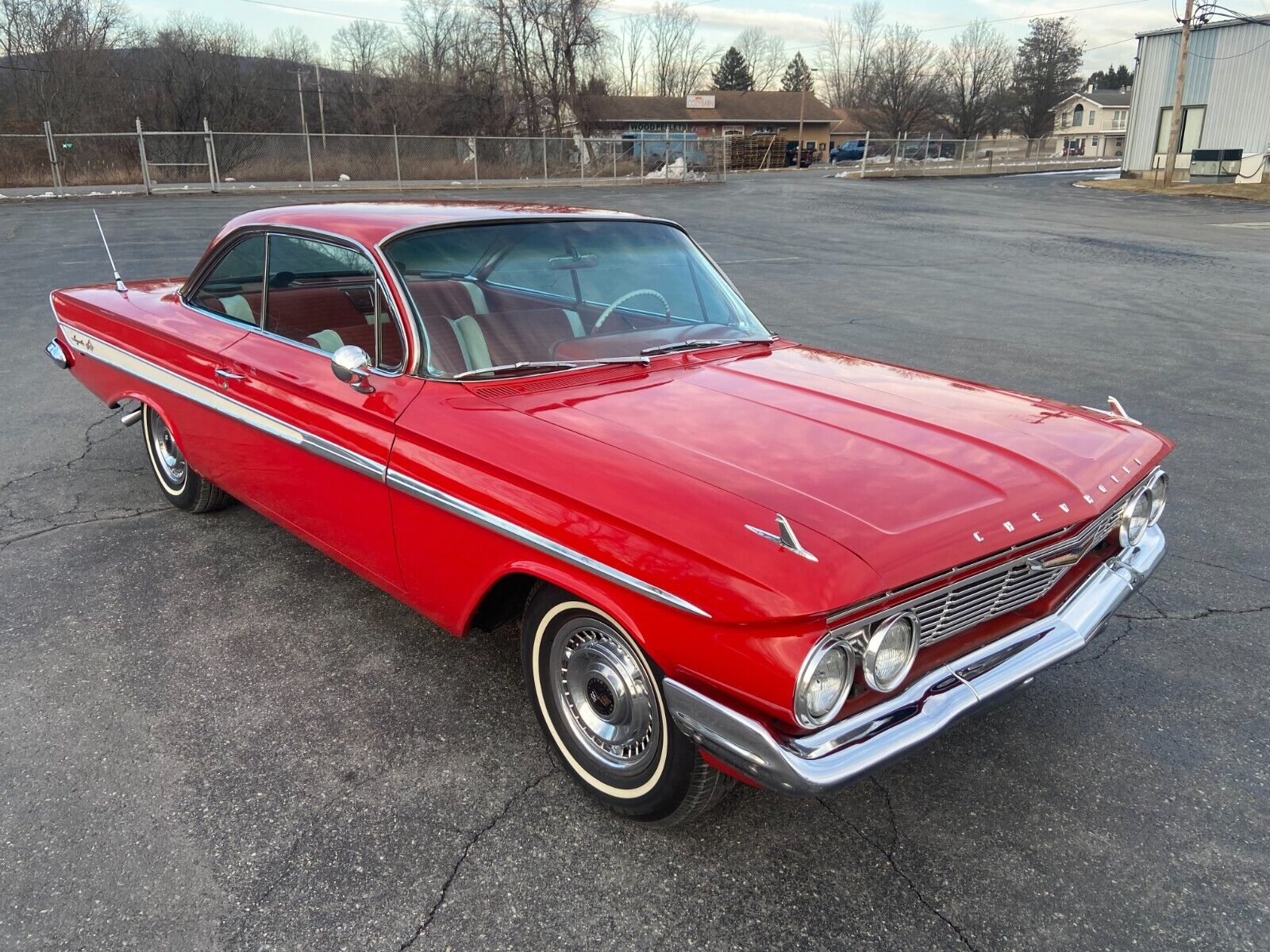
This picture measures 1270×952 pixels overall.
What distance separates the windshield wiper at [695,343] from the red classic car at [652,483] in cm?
2

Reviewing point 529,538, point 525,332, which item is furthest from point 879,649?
point 525,332

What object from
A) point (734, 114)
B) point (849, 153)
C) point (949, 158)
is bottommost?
point (949, 158)

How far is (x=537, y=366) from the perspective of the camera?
3.04m

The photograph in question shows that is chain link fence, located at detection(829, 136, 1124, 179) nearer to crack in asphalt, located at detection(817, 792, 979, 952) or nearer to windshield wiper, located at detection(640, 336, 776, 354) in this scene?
windshield wiper, located at detection(640, 336, 776, 354)

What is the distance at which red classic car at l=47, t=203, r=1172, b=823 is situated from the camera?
6.72 ft

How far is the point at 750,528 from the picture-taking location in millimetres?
2078

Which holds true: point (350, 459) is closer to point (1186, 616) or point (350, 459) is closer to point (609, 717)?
point (609, 717)

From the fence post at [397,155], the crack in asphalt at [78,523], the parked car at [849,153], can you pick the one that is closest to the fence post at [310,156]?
the fence post at [397,155]

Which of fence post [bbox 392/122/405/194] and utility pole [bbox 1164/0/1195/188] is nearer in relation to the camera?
fence post [bbox 392/122/405/194]

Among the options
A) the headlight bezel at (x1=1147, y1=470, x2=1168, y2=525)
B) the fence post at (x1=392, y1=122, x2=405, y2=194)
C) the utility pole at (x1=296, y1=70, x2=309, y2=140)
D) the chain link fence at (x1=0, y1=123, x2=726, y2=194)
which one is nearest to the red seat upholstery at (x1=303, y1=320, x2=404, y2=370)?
the headlight bezel at (x1=1147, y1=470, x2=1168, y2=525)

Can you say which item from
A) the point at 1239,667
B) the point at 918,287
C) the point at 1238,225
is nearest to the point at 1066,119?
the point at 1238,225

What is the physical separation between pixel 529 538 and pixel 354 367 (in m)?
0.93

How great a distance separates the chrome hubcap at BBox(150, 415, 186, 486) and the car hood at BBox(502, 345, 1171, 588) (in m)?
2.61

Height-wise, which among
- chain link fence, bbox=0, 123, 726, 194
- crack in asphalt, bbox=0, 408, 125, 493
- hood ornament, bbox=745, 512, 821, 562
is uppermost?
chain link fence, bbox=0, 123, 726, 194
